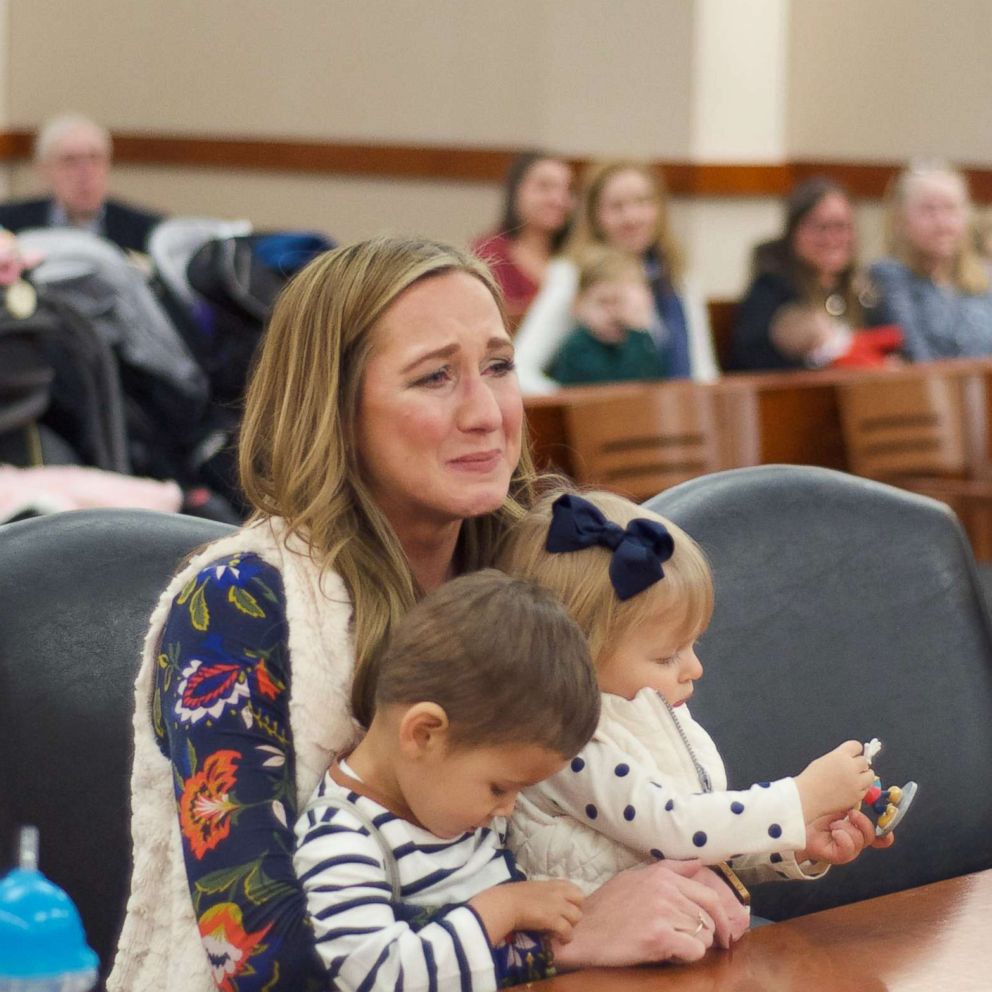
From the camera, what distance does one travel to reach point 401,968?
1.35 m

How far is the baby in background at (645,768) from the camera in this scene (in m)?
1.51

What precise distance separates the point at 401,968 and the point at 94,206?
675 centimetres

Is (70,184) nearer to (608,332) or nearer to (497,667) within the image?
(608,332)

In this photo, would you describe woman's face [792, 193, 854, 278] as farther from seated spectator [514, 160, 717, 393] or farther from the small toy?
the small toy

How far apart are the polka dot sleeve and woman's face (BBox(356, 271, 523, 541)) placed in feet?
0.82

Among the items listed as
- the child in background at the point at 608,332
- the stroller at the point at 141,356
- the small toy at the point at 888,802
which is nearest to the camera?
the small toy at the point at 888,802

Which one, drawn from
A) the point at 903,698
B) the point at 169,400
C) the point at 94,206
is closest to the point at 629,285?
the point at 169,400

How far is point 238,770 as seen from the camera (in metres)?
1.44

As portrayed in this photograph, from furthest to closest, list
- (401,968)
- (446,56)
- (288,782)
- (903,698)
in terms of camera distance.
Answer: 1. (446,56)
2. (903,698)
3. (288,782)
4. (401,968)

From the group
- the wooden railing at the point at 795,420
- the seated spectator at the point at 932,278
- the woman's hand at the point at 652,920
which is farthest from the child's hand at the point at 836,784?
the seated spectator at the point at 932,278

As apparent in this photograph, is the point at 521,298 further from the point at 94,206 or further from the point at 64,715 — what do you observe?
the point at 64,715

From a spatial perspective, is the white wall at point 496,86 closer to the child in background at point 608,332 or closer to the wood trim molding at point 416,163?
the wood trim molding at point 416,163

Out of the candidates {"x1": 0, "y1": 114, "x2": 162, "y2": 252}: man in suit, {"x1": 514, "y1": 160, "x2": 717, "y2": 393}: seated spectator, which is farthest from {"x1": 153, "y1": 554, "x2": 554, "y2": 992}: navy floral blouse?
{"x1": 0, "y1": 114, "x2": 162, "y2": 252}: man in suit

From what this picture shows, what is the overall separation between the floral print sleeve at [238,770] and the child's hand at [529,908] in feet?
0.47
